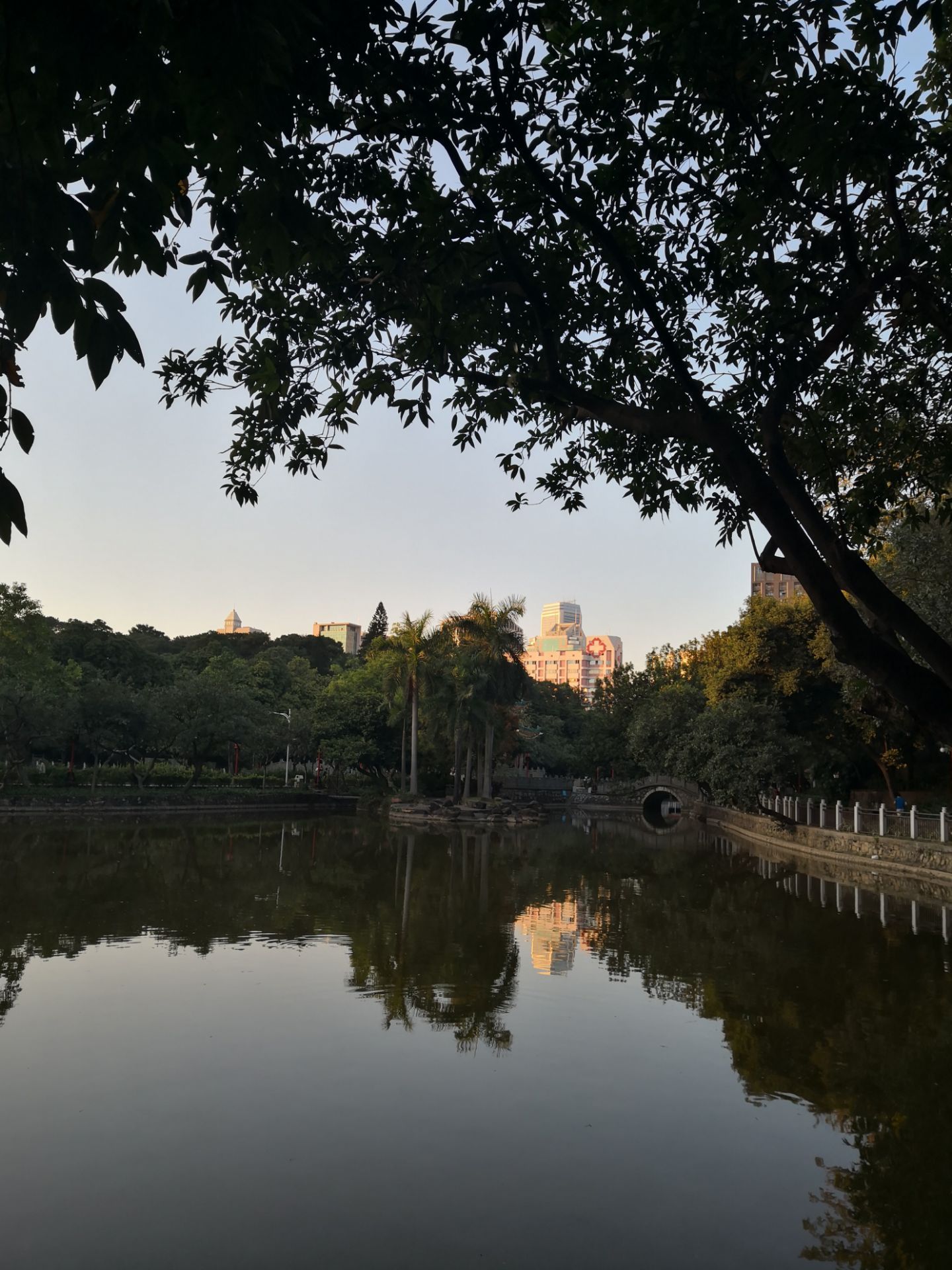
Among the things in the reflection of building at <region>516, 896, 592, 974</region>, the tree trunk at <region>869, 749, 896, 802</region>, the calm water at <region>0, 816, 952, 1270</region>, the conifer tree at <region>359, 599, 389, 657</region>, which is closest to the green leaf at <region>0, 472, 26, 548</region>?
the calm water at <region>0, 816, 952, 1270</region>

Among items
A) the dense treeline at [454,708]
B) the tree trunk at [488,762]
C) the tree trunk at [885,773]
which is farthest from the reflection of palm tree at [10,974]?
the tree trunk at [488,762]

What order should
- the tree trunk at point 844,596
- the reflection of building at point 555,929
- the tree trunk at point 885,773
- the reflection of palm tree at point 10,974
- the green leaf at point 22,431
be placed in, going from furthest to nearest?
the tree trunk at point 885,773, the reflection of building at point 555,929, the reflection of palm tree at point 10,974, the tree trunk at point 844,596, the green leaf at point 22,431

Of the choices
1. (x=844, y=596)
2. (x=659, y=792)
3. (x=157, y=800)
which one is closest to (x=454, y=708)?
(x=157, y=800)

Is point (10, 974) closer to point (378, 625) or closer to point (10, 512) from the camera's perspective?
point (10, 512)

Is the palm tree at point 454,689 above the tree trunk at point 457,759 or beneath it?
above

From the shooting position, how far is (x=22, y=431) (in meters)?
2.73

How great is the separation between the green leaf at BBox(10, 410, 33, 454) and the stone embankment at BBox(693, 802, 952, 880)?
26.5m

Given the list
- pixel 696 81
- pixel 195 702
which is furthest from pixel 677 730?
pixel 696 81

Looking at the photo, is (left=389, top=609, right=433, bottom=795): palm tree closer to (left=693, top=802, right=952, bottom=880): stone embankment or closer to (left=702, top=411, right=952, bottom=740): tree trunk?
(left=693, top=802, right=952, bottom=880): stone embankment

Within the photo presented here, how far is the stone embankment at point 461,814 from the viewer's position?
5022 cm

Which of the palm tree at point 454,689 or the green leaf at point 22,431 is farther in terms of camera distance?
the palm tree at point 454,689

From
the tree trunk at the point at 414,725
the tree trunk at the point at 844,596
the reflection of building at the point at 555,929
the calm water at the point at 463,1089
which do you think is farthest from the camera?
the tree trunk at the point at 414,725

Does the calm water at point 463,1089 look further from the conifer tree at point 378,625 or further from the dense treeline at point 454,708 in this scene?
the conifer tree at point 378,625

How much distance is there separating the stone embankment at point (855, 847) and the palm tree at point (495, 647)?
46.1ft
